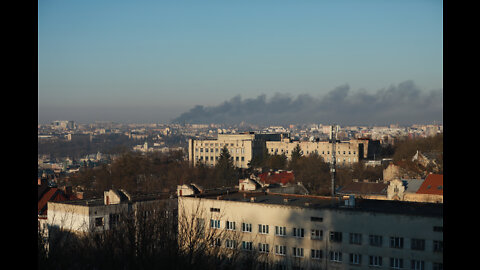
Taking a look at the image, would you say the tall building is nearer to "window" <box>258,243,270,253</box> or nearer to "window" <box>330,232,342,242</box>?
"window" <box>258,243,270,253</box>

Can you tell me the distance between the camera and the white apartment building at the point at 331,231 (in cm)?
1248

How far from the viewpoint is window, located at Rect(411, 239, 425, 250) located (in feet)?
40.7

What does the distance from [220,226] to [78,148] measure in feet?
178

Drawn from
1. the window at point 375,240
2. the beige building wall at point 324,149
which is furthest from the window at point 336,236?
the beige building wall at point 324,149

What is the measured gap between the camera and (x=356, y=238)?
523 inches

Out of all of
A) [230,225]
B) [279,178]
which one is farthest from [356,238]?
[279,178]

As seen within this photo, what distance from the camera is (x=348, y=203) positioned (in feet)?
47.7

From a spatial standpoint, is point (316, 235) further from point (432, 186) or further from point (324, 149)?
point (324, 149)

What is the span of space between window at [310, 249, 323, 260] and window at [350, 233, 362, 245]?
0.94 metres

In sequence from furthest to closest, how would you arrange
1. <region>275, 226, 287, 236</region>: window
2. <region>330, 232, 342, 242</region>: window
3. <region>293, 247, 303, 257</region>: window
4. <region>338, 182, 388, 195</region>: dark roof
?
1. <region>338, 182, 388, 195</region>: dark roof
2. <region>275, 226, 287, 236</region>: window
3. <region>293, 247, 303, 257</region>: window
4. <region>330, 232, 342, 242</region>: window

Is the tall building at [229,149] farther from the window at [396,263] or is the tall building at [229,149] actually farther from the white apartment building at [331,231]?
the window at [396,263]

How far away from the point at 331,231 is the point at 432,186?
9.24 meters

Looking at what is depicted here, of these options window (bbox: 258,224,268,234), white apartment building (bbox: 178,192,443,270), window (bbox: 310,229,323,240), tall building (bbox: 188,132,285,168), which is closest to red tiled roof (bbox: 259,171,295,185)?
white apartment building (bbox: 178,192,443,270)

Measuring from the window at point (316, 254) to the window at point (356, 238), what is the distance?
936 millimetres
